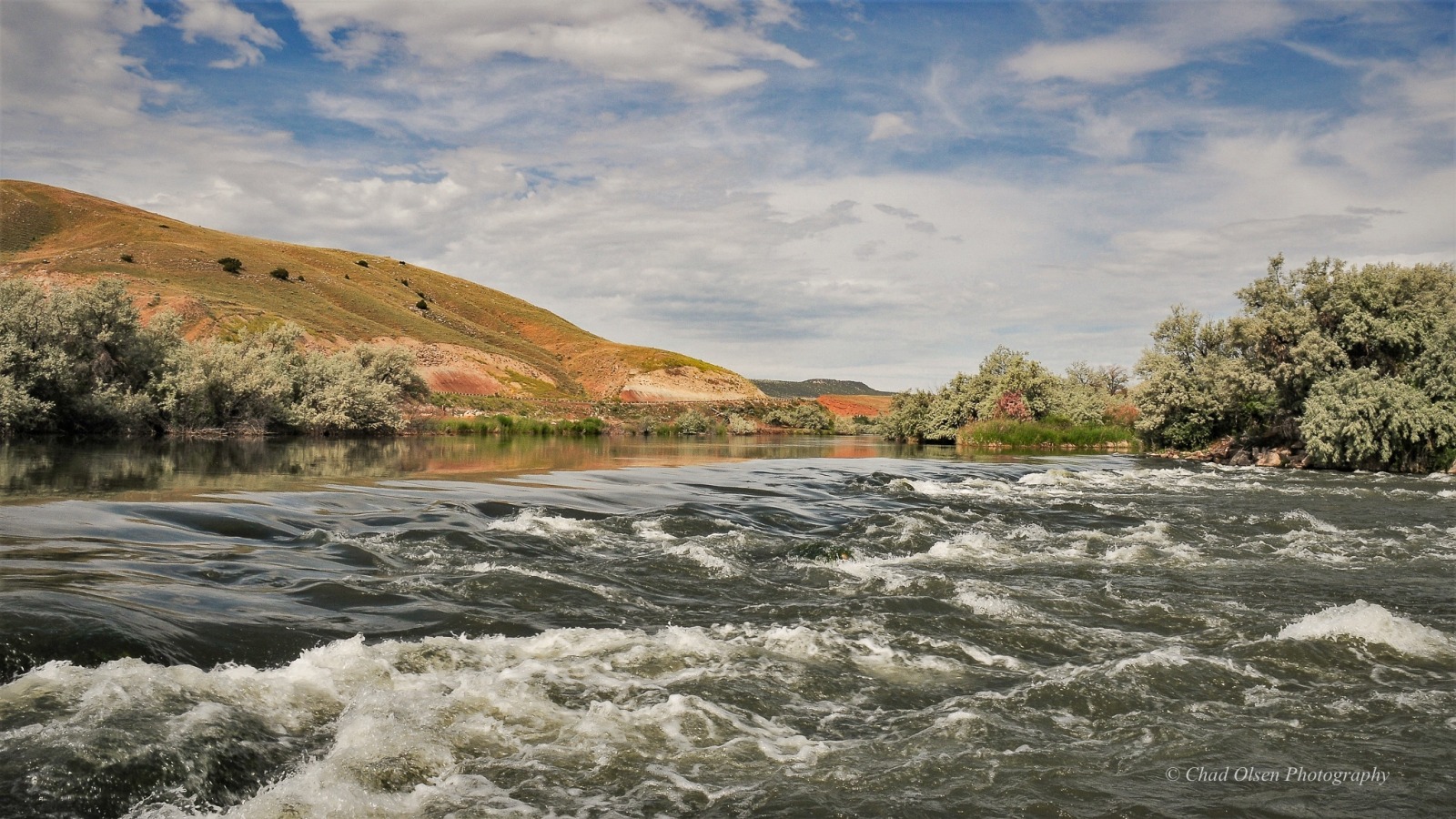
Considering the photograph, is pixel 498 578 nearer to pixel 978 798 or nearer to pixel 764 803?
pixel 764 803

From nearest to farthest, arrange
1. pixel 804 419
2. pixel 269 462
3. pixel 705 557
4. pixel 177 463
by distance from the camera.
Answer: pixel 705 557
pixel 177 463
pixel 269 462
pixel 804 419

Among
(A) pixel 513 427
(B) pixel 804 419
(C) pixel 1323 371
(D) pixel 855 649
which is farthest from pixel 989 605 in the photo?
(B) pixel 804 419

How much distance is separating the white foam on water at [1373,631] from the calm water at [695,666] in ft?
0.15

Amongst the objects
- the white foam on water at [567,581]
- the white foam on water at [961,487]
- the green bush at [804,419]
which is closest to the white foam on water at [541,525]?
the white foam on water at [567,581]

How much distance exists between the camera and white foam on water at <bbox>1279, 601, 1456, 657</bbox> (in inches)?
330

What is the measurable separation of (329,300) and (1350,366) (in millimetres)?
93227

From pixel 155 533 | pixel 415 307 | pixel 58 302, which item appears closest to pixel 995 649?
pixel 155 533

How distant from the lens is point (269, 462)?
26547mm

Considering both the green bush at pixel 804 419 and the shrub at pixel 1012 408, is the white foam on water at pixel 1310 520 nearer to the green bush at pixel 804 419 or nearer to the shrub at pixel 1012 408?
the shrub at pixel 1012 408

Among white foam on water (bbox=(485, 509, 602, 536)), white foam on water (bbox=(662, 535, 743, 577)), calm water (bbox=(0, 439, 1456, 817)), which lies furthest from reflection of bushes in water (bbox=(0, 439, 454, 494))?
white foam on water (bbox=(662, 535, 743, 577))

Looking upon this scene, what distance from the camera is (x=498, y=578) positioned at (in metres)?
10.5

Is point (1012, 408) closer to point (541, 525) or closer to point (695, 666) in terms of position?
point (541, 525)

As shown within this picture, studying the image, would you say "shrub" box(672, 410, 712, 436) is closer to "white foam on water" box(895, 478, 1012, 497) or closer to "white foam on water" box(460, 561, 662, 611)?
"white foam on water" box(895, 478, 1012, 497)

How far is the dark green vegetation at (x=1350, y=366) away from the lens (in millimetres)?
31172
